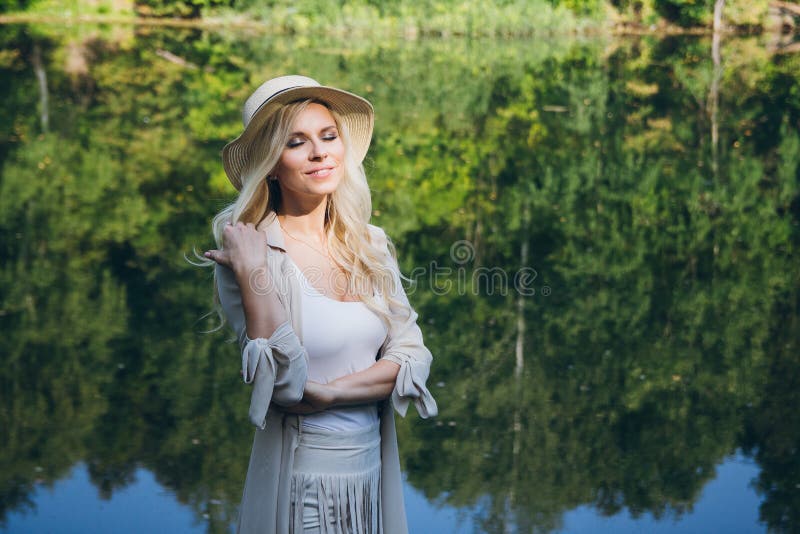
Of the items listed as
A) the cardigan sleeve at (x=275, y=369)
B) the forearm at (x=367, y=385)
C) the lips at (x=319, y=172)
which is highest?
the lips at (x=319, y=172)

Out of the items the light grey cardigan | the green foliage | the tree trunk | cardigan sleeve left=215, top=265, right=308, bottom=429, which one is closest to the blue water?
the light grey cardigan

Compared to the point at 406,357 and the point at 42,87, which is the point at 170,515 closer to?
the point at 406,357

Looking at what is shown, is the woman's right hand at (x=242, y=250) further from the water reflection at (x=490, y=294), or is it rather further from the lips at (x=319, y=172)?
the water reflection at (x=490, y=294)

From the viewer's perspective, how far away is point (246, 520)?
2.65 metres

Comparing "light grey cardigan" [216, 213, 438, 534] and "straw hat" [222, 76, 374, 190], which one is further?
"straw hat" [222, 76, 374, 190]

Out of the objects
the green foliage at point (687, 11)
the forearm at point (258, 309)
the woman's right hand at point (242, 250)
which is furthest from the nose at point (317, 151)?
the green foliage at point (687, 11)

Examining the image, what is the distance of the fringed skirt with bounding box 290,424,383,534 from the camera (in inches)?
104

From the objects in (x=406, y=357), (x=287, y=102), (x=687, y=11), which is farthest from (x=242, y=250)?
(x=687, y=11)

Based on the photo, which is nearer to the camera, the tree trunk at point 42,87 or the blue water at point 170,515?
the blue water at point 170,515

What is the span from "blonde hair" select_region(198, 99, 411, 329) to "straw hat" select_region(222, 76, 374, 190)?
2 cm

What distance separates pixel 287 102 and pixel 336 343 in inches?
24.4

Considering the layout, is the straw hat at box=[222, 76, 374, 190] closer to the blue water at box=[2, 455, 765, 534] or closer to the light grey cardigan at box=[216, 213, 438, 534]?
the light grey cardigan at box=[216, 213, 438, 534]

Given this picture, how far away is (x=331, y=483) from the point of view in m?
2.64

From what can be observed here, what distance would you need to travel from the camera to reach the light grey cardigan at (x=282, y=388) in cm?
250
